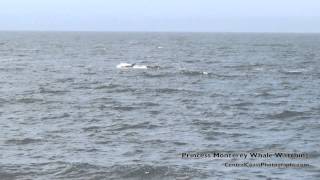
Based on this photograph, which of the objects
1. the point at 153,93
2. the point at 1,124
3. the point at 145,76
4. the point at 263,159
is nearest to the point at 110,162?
the point at 263,159

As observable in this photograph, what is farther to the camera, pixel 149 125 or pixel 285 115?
pixel 285 115

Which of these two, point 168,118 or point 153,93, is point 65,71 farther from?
point 168,118

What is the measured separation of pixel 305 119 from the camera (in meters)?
27.8

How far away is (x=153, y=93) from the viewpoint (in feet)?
126

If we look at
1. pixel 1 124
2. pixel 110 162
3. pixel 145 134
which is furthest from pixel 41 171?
pixel 1 124

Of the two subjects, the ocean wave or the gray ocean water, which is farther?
the ocean wave

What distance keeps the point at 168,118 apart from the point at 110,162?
9218 millimetres

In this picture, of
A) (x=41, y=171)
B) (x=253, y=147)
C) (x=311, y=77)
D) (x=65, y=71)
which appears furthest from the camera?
(x=65, y=71)

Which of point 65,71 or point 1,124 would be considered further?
point 65,71

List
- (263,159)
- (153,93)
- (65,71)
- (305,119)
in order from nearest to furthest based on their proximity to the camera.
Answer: (263,159), (305,119), (153,93), (65,71)

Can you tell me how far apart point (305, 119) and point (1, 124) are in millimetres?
13353

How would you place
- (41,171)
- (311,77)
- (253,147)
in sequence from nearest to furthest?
(41,171)
(253,147)
(311,77)

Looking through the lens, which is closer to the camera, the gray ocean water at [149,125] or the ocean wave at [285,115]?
the gray ocean water at [149,125]

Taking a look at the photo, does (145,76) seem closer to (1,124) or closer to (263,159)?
(1,124)
